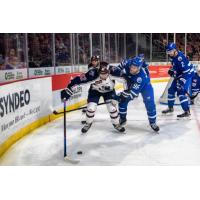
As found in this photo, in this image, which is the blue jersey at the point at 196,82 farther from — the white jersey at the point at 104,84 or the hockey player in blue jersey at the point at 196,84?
the white jersey at the point at 104,84

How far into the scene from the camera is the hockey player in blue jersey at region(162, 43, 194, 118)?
2.80m

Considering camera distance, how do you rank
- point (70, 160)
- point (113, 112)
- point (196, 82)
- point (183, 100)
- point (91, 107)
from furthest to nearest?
point (196, 82)
point (183, 100)
point (91, 107)
point (113, 112)
point (70, 160)

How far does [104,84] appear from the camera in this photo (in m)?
2.79

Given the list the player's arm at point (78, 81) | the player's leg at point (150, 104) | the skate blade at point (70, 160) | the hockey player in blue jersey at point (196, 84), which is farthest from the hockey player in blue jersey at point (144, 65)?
the skate blade at point (70, 160)

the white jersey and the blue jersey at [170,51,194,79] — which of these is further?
the blue jersey at [170,51,194,79]

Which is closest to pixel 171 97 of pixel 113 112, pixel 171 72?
pixel 171 72

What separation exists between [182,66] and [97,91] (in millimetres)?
765

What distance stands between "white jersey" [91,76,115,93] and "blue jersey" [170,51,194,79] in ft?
1.66

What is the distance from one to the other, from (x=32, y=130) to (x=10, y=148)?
0.32 m

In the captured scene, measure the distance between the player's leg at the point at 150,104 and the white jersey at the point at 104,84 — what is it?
28 centimetres

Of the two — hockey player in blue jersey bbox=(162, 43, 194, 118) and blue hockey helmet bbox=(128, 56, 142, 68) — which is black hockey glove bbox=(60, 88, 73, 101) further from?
hockey player in blue jersey bbox=(162, 43, 194, 118)

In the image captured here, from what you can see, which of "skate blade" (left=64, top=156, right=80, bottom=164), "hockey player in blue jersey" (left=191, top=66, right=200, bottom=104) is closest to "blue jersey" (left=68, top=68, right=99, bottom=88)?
"skate blade" (left=64, top=156, right=80, bottom=164)

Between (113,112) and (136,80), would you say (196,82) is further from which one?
(113,112)
